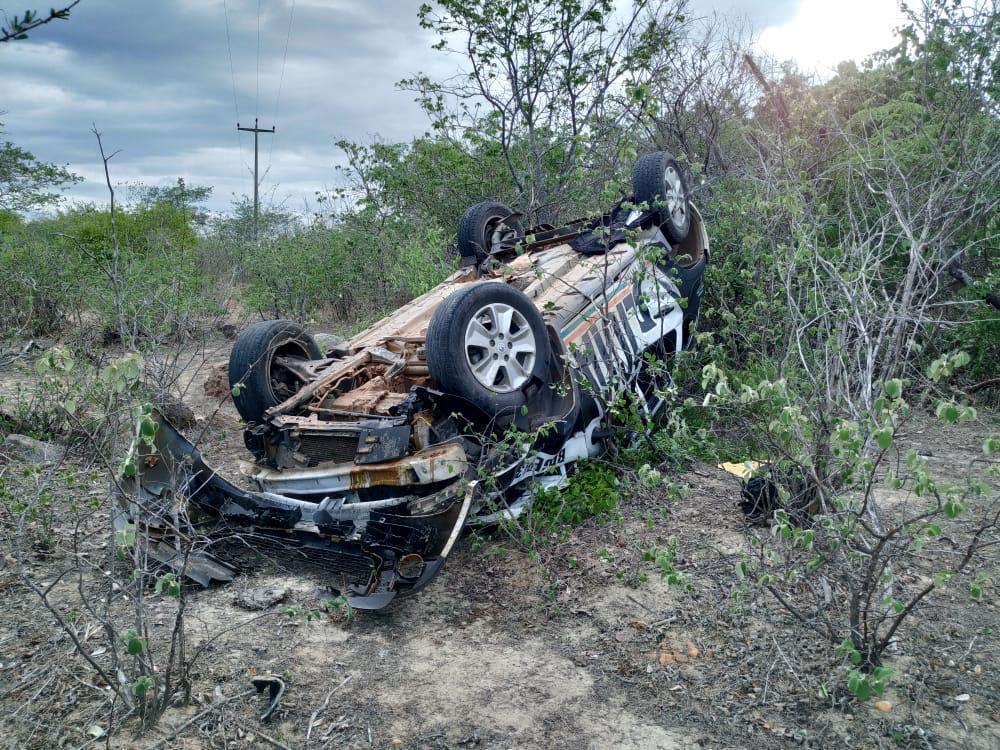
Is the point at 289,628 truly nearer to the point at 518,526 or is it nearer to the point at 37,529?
the point at 518,526

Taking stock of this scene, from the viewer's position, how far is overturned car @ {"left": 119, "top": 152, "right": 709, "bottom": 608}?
404cm

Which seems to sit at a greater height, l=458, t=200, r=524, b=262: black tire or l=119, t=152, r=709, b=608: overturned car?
l=458, t=200, r=524, b=262: black tire

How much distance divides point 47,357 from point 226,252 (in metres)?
15.5


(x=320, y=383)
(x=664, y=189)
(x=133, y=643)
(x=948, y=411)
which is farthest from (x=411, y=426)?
(x=664, y=189)

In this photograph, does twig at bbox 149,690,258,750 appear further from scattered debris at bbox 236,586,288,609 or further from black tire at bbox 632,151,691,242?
black tire at bbox 632,151,691,242

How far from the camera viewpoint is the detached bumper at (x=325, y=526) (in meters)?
3.88

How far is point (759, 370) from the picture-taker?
6.75 meters

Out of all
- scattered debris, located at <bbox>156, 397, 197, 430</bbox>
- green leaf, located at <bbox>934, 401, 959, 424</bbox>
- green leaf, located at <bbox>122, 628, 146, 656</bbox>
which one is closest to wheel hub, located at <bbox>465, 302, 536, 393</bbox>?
green leaf, located at <bbox>122, 628, 146, 656</bbox>

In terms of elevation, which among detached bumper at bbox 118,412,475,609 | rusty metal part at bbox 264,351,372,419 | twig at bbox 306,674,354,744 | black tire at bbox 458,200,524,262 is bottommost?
twig at bbox 306,674,354,744

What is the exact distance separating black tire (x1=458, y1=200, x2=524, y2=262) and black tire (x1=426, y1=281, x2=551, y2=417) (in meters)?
2.14

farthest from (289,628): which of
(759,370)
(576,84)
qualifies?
(576,84)

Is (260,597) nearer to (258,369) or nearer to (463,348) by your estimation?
(258,369)

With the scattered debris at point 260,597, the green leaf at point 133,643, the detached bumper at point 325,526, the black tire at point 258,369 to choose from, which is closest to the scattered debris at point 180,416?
the black tire at point 258,369

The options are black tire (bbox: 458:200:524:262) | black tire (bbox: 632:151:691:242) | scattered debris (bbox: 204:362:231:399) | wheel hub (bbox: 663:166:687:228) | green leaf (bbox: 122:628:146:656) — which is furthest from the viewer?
scattered debris (bbox: 204:362:231:399)
